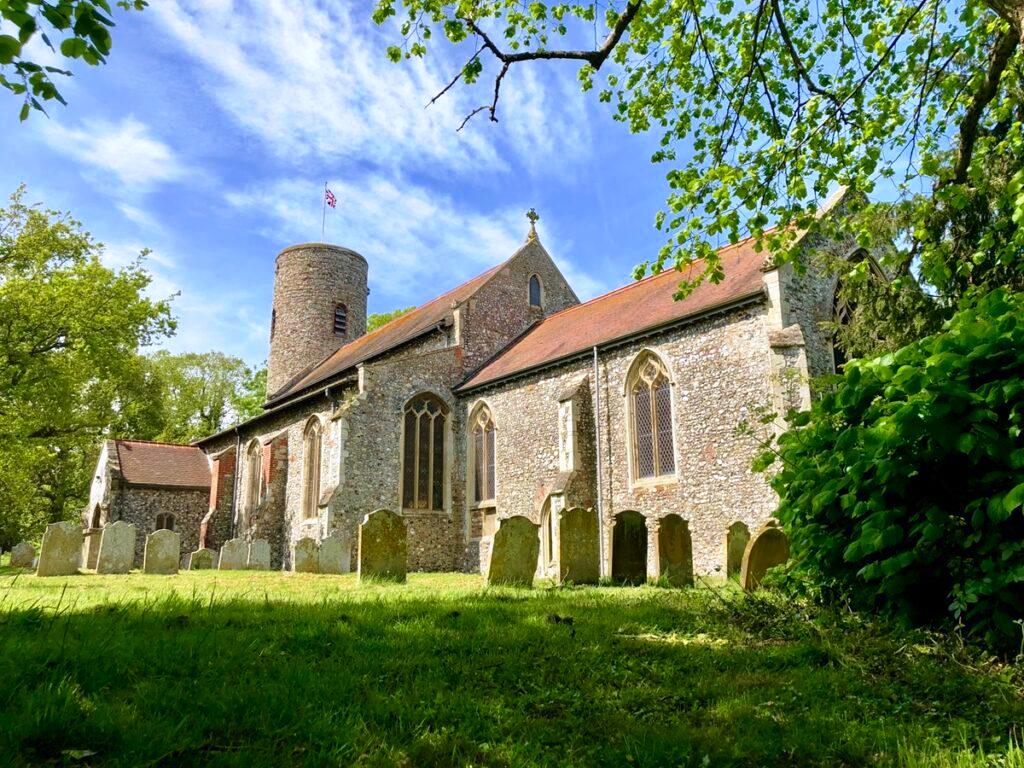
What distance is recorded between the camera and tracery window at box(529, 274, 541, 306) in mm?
23016

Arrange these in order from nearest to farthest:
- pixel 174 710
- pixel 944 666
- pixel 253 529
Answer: pixel 174 710
pixel 944 666
pixel 253 529

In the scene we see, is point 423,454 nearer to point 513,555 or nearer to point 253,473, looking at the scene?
point 253,473

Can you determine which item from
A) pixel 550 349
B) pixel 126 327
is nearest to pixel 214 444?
pixel 126 327

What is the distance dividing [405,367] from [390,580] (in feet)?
33.8

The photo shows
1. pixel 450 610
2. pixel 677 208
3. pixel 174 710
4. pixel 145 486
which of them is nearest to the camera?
pixel 174 710

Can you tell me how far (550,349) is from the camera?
18156 millimetres

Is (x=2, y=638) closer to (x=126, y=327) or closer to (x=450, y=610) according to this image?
(x=450, y=610)

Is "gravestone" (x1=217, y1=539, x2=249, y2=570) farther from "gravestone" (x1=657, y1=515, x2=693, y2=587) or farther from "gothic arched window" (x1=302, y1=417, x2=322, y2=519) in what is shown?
"gravestone" (x1=657, y1=515, x2=693, y2=587)

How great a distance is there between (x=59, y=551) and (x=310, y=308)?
19076 mm

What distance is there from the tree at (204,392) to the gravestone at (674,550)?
34060 millimetres

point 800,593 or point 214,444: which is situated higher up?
point 214,444

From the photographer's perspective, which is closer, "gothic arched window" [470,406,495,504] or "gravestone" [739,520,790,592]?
"gravestone" [739,520,790,592]

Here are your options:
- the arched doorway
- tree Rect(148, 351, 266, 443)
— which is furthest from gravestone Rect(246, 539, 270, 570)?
tree Rect(148, 351, 266, 443)

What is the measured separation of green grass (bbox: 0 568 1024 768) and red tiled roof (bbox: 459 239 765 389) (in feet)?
30.9
